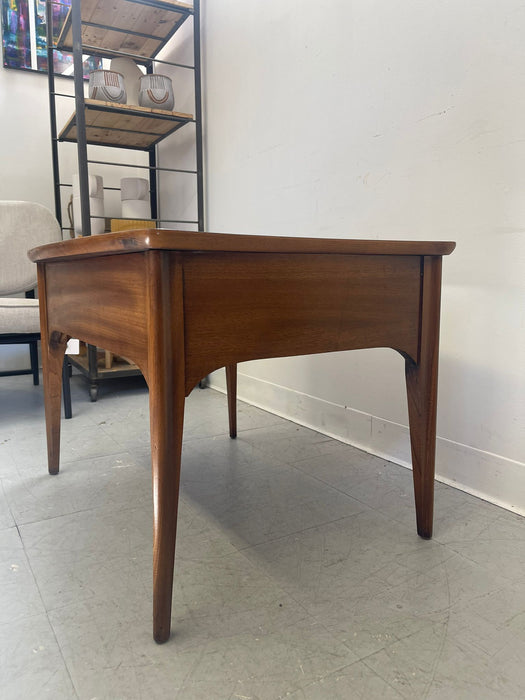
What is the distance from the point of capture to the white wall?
1117 mm

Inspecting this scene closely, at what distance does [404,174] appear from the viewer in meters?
1.34

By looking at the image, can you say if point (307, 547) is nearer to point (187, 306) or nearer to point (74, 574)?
point (74, 574)

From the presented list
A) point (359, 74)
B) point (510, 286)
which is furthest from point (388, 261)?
point (359, 74)

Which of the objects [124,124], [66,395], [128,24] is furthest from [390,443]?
[128,24]

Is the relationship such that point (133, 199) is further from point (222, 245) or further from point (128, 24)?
point (222, 245)

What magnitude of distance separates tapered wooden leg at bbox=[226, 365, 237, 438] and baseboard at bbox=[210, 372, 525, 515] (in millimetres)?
269

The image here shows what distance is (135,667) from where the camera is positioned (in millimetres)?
676

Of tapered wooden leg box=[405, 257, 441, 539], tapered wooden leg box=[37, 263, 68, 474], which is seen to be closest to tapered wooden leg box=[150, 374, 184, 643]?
tapered wooden leg box=[405, 257, 441, 539]

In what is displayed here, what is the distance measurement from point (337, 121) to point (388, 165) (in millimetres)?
271

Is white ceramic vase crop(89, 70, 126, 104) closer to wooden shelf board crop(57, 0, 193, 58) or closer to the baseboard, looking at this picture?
wooden shelf board crop(57, 0, 193, 58)

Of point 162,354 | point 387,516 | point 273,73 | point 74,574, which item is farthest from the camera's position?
point 273,73

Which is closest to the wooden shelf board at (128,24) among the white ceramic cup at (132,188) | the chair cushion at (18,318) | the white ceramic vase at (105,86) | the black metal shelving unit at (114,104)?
the black metal shelving unit at (114,104)

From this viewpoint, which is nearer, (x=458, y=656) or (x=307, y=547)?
(x=458, y=656)

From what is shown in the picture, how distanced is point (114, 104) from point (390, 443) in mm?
1682
